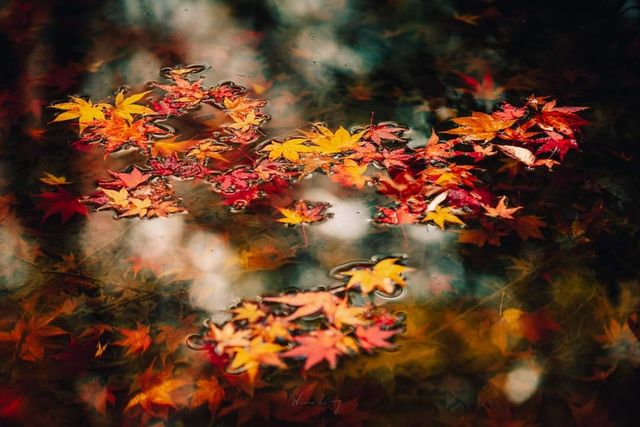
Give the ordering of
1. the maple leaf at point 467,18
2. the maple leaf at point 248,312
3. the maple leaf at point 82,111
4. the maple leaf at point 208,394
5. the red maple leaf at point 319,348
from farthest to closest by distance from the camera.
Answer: the maple leaf at point 467,18, the maple leaf at point 82,111, the maple leaf at point 248,312, the red maple leaf at point 319,348, the maple leaf at point 208,394

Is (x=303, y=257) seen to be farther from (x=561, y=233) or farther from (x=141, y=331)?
(x=561, y=233)

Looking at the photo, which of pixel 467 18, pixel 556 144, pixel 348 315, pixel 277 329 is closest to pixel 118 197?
pixel 277 329

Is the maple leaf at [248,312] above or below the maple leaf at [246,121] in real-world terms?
above

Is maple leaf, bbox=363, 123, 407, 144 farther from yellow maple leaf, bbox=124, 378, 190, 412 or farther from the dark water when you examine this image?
yellow maple leaf, bbox=124, 378, 190, 412

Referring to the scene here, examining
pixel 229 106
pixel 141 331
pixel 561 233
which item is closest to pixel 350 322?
pixel 141 331

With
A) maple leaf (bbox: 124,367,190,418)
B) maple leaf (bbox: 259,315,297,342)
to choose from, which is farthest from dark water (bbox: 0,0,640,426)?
maple leaf (bbox: 259,315,297,342)

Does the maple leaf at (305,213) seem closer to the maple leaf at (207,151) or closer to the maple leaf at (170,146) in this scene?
the maple leaf at (207,151)

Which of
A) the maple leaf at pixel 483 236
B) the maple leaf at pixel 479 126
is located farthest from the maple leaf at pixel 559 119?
the maple leaf at pixel 483 236

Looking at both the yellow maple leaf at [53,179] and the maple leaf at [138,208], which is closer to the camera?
the maple leaf at [138,208]

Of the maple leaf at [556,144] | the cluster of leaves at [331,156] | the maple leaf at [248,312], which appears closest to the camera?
the maple leaf at [248,312]
